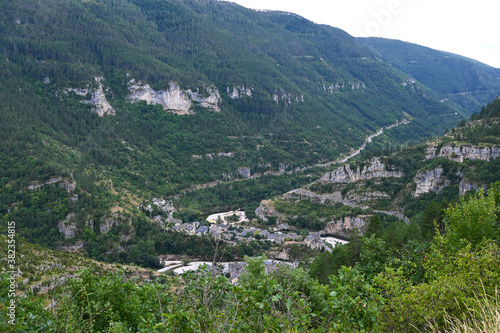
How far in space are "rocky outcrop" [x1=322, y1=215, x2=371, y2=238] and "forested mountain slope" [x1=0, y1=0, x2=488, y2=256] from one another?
2661 centimetres

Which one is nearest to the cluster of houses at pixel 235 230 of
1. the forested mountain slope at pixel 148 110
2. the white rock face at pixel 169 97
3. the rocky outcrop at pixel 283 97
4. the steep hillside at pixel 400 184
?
the steep hillside at pixel 400 184

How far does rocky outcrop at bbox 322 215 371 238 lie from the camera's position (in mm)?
51819

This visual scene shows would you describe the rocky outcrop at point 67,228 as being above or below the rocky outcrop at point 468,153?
below

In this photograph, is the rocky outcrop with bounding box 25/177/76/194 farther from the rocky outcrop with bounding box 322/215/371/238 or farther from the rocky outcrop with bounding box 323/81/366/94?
the rocky outcrop with bounding box 323/81/366/94

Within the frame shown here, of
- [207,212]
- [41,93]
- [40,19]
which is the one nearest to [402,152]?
[207,212]

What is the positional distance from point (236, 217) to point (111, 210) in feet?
77.2

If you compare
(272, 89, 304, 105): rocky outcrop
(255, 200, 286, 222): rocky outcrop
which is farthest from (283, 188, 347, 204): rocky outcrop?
(272, 89, 304, 105): rocky outcrop

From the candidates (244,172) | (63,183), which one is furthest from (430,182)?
(63,183)

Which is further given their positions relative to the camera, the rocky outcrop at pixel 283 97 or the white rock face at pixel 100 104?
the rocky outcrop at pixel 283 97

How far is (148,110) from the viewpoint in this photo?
337 ft

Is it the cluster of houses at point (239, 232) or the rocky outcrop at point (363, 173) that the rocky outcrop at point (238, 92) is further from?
the cluster of houses at point (239, 232)

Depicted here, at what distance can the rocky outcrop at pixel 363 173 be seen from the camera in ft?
193

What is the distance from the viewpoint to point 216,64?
13788cm

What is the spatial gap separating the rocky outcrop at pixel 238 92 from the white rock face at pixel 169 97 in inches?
733
